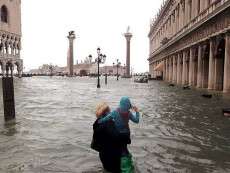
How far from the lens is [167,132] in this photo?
11352 mm

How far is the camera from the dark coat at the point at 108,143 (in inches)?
232

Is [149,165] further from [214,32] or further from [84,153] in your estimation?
[214,32]

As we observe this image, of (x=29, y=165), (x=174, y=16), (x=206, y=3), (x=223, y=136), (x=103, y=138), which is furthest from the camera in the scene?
(x=174, y=16)

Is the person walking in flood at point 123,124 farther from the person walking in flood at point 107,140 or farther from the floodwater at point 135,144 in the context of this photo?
the floodwater at point 135,144

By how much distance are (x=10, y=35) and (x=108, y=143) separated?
91482 mm

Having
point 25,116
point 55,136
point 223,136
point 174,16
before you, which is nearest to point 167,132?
point 223,136

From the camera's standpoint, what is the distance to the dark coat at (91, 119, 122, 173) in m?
5.90

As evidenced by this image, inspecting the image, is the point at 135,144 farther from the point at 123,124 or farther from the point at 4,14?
the point at 4,14

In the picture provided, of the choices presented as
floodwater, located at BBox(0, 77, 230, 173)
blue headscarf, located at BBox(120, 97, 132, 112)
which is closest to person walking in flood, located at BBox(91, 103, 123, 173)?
blue headscarf, located at BBox(120, 97, 132, 112)

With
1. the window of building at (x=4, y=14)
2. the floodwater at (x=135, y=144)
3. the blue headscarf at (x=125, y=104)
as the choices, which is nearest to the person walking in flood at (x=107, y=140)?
the blue headscarf at (x=125, y=104)

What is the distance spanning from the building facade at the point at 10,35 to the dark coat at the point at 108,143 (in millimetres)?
82785

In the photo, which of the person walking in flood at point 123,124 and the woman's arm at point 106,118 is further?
the person walking in flood at point 123,124

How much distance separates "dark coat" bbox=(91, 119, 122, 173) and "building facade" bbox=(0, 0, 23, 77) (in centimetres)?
8278

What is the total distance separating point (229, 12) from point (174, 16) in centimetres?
2933
